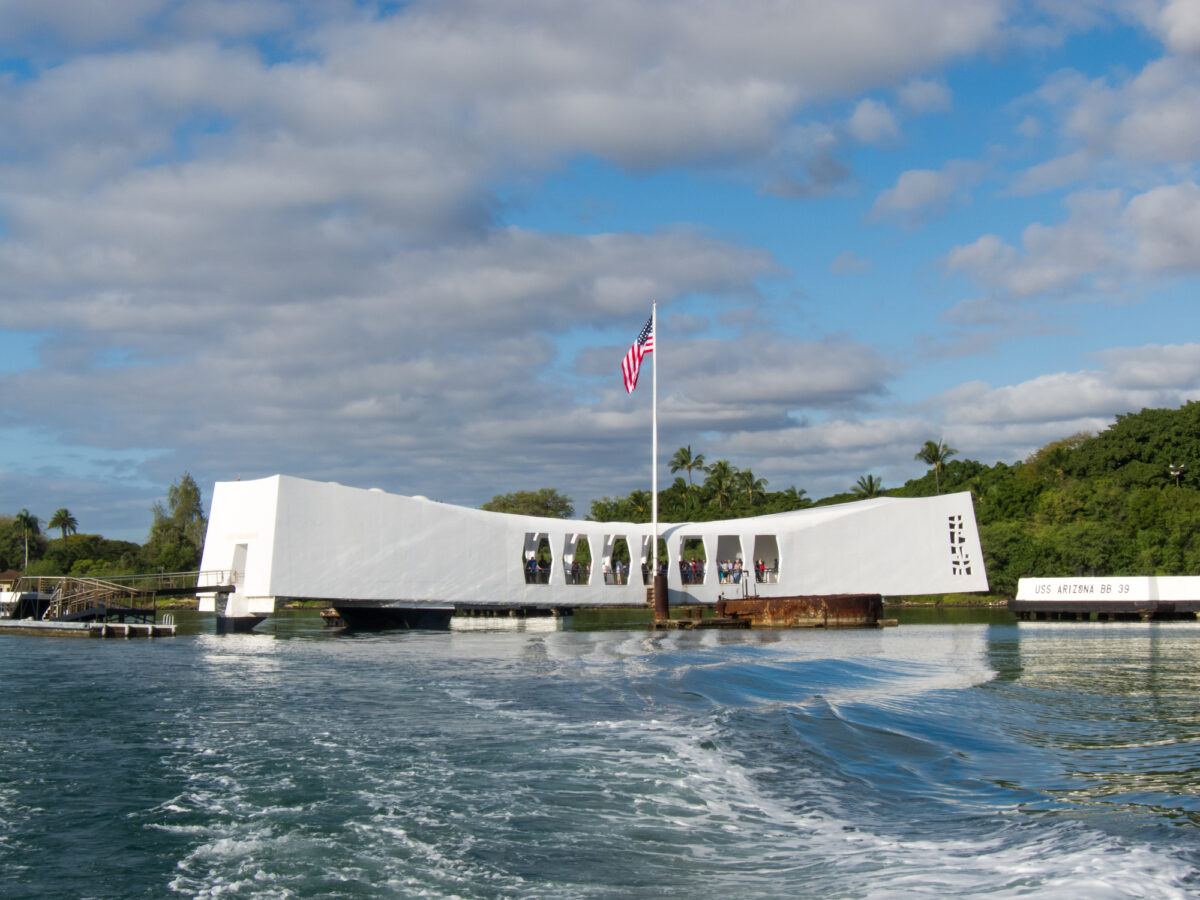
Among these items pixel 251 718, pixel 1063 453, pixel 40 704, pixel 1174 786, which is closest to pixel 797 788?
pixel 1174 786

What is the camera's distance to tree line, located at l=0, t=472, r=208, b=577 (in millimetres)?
74062

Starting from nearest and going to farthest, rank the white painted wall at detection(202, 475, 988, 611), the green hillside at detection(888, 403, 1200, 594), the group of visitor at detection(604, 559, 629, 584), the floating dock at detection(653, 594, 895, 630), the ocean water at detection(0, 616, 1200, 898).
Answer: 1. the ocean water at detection(0, 616, 1200, 898)
2. the white painted wall at detection(202, 475, 988, 611)
3. the floating dock at detection(653, 594, 895, 630)
4. the group of visitor at detection(604, 559, 629, 584)
5. the green hillside at detection(888, 403, 1200, 594)

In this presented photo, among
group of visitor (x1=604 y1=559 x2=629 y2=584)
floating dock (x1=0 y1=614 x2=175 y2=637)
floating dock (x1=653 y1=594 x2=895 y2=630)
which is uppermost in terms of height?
group of visitor (x1=604 y1=559 x2=629 y2=584)

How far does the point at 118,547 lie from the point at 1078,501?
66.9m

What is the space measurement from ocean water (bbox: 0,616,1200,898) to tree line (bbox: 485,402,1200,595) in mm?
36814

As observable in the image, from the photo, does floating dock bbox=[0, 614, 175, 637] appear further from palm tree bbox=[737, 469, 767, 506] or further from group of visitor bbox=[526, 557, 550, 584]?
palm tree bbox=[737, 469, 767, 506]

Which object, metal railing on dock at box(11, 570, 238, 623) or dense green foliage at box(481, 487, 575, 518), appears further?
dense green foliage at box(481, 487, 575, 518)

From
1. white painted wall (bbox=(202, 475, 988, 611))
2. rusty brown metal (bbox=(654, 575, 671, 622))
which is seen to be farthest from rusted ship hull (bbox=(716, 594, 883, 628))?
white painted wall (bbox=(202, 475, 988, 611))

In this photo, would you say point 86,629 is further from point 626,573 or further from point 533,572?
point 626,573

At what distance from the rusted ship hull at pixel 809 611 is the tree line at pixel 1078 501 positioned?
73.7 feet

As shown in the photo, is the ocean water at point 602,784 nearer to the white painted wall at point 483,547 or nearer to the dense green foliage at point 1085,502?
the white painted wall at point 483,547

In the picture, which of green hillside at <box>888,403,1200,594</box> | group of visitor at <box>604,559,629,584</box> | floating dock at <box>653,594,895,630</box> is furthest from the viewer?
green hillside at <box>888,403,1200,594</box>

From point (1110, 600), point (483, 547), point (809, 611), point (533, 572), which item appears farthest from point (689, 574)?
point (1110, 600)

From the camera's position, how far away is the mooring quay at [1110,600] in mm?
37688
